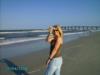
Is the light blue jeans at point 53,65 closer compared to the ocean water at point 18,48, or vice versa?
the light blue jeans at point 53,65

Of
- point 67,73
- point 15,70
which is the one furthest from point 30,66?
point 67,73

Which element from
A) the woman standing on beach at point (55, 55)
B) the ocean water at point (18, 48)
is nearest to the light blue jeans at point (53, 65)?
the woman standing on beach at point (55, 55)

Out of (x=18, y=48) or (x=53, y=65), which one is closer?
(x=53, y=65)

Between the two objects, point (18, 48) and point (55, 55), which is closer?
point (55, 55)

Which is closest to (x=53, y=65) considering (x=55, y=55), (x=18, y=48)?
(x=55, y=55)

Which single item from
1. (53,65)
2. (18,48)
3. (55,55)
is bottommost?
(18,48)

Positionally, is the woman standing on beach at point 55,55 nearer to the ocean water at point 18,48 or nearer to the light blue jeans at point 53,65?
the light blue jeans at point 53,65

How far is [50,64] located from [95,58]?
279 centimetres

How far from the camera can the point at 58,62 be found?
329 centimetres

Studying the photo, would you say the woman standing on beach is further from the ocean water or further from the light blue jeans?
the ocean water

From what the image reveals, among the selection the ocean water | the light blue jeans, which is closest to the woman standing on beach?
the light blue jeans

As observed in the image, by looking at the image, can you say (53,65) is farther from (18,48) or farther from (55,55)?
(18,48)

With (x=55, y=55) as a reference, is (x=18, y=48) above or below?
below

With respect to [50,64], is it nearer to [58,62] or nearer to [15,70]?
[58,62]
